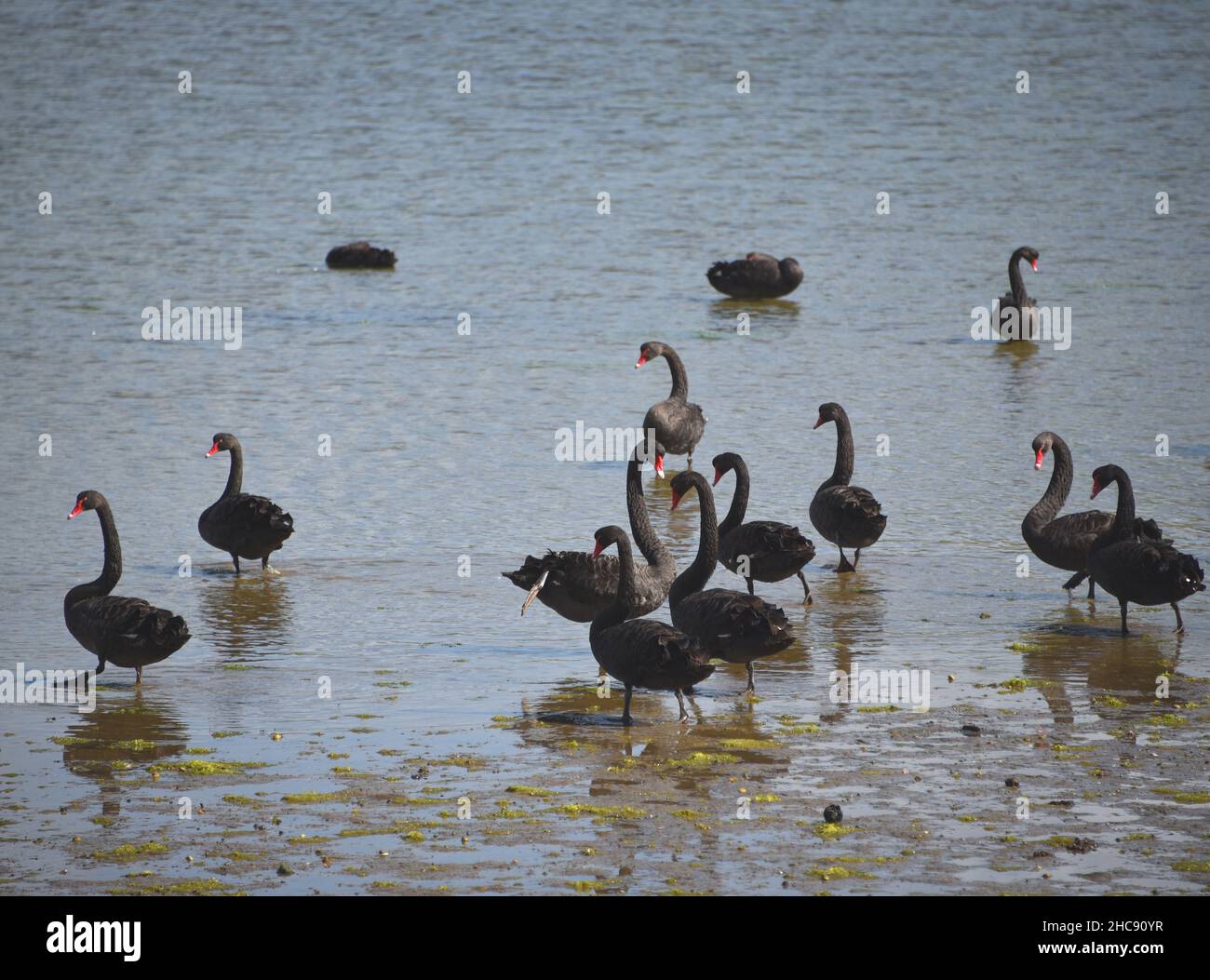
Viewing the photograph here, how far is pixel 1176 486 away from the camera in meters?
16.8

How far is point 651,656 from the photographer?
1046 cm

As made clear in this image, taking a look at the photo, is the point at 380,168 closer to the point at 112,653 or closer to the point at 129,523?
the point at 129,523

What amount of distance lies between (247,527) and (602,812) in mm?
6121

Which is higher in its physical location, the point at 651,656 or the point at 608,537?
the point at 608,537

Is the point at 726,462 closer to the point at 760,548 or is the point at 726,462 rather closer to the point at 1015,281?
the point at 760,548

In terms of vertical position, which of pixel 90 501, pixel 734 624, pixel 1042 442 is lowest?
pixel 734 624

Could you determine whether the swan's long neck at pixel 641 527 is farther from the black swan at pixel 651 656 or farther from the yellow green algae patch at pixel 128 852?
the yellow green algae patch at pixel 128 852

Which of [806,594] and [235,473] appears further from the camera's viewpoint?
[235,473]

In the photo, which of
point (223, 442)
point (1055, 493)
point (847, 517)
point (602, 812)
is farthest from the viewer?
point (223, 442)

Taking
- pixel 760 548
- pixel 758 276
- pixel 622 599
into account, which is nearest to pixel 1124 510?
pixel 760 548

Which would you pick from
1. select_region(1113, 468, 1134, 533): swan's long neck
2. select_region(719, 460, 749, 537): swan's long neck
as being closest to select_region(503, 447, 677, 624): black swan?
select_region(719, 460, 749, 537): swan's long neck

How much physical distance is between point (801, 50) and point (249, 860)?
41388mm

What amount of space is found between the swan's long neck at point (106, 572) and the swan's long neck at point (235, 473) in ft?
8.93

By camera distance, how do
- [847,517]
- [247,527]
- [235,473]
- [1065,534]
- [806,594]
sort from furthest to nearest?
[235,473] < [247,527] < [847,517] < [806,594] < [1065,534]
